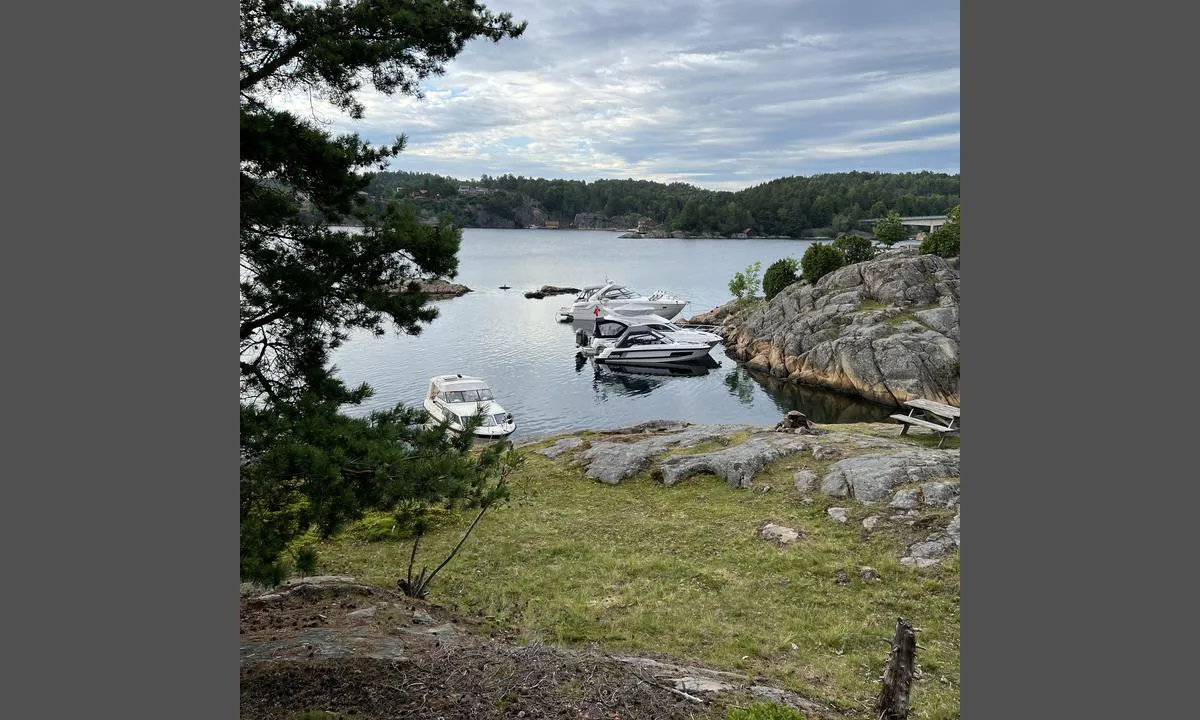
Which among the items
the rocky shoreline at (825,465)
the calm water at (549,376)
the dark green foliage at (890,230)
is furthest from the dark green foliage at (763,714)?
the dark green foliage at (890,230)

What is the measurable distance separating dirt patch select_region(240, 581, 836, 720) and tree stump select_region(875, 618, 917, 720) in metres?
0.58

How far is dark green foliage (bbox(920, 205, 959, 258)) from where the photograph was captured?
148 feet

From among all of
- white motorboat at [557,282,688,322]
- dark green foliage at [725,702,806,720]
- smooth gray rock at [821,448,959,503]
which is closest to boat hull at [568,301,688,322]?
white motorboat at [557,282,688,322]

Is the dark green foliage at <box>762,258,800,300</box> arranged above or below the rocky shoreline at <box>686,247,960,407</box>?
above

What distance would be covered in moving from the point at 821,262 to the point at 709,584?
4124 centimetres

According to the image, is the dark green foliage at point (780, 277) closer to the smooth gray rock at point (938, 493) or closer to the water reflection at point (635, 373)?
the water reflection at point (635, 373)

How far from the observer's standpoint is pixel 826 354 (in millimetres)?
39344

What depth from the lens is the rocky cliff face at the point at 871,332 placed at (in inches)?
1380

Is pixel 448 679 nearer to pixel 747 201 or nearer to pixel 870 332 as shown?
pixel 870 332

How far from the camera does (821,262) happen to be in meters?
48.2

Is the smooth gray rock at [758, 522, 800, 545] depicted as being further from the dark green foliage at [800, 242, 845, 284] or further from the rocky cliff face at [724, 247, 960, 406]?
the dark green foliage at [800, 242, 845, 284]

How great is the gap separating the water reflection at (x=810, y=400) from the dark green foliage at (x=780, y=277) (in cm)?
1154

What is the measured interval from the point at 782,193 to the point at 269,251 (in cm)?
13854

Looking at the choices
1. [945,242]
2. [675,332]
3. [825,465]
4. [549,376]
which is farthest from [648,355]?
[825,465]
